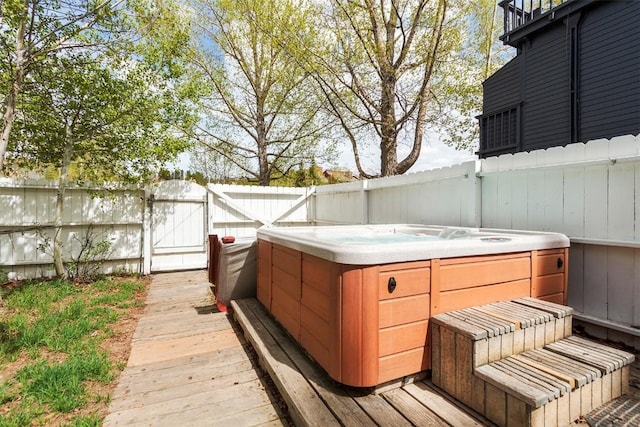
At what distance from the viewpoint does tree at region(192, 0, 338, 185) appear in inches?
350

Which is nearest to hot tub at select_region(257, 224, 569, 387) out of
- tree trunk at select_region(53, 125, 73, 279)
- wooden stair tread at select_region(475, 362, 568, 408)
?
wooden stair tread at select_region(475, 362, 568, 408)

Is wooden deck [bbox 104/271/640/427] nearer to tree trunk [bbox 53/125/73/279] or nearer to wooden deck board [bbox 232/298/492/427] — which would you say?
wooden deck board [bbox 232/298/492/427]

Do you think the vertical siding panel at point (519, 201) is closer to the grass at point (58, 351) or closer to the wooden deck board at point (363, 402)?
the wooden deck board at point (363, 402)

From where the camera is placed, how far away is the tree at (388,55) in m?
6.57

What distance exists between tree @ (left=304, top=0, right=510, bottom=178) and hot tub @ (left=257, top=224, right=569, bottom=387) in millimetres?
4872

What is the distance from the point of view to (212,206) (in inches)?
237

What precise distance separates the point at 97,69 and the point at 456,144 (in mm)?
10714

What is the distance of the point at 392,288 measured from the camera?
5.63 feet

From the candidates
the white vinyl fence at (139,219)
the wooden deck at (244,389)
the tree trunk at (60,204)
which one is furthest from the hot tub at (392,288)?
the tree trunk at (60,204)

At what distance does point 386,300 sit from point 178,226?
504 cm

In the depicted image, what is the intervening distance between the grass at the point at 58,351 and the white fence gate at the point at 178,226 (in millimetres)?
1304

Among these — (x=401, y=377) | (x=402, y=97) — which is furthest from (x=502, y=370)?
(x=402, y=97)

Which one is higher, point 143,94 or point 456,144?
A: point 456,144

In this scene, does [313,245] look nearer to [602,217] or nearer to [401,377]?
[401,377]
